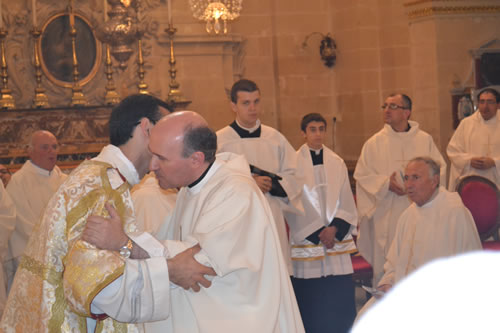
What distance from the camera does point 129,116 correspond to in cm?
312

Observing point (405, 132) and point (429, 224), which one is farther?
point (405, 132)

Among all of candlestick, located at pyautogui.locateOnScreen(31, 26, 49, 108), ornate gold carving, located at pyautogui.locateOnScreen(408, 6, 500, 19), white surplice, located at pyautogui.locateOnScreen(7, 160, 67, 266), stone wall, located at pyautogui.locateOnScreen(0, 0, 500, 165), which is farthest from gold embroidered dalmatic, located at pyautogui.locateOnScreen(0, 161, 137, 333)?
ornate gold carving, located at pyautogui.locateOnScreen(408, 6, 500, 19)

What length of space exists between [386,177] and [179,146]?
182 inches

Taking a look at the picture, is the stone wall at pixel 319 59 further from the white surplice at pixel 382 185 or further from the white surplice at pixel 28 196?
the white surplice at pixel 382 185

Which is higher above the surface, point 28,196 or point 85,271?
point 85,271

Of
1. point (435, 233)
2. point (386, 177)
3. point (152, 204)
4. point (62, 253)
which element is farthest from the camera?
point (386, 177)

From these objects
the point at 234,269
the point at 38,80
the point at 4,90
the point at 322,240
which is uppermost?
the point at 38,80

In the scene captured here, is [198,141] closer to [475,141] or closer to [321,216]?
[321,216]

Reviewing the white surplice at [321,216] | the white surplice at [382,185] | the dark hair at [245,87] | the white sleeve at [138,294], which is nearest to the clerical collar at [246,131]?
the dark hair at [245,87]

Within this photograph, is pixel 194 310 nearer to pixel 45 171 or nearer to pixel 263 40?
pixel 45 171

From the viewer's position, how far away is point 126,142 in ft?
10.3

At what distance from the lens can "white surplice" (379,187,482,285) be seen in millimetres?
5512

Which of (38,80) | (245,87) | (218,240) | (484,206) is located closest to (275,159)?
(245,87)

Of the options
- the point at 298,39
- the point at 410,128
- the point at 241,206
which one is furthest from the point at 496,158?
the point at 241,206
